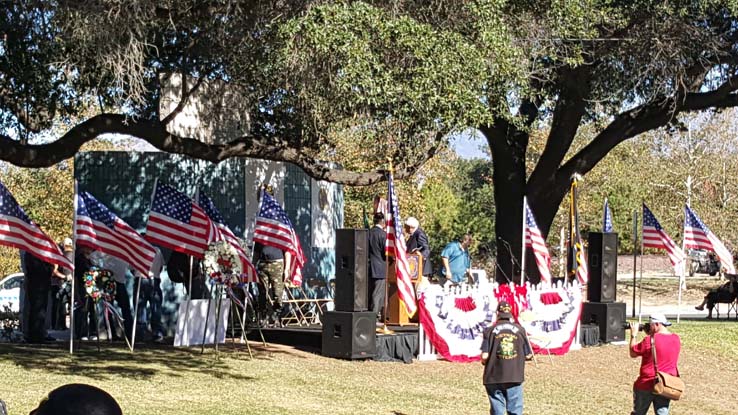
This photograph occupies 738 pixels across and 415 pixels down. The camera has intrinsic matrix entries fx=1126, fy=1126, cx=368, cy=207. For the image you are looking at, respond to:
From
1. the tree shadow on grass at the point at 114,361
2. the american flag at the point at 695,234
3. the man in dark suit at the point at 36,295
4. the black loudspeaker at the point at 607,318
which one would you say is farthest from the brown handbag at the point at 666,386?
the american flag at the point at 695,234

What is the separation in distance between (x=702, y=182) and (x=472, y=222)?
16585mm

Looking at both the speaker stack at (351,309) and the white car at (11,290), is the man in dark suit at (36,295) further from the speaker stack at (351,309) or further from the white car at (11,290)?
the white car at (11,290)

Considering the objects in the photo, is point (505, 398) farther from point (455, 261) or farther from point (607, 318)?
point (455, 261)

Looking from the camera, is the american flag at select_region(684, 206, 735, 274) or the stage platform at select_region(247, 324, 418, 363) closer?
the stage platform at select_region(247, 324, 418, 363)

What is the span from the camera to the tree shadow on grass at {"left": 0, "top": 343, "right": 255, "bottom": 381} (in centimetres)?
1389

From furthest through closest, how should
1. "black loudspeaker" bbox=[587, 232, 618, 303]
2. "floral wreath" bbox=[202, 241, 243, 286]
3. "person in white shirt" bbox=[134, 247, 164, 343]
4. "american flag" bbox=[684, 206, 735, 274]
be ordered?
"american flag" bbox=[684, 206, 735, 274]
"black loudspeaker" bbox=[587, 232, 618, 303]
"person in white shirt" bbox=[134, 247, 164, 343]
"floral wreath" bbox=[202, 241, 243, 286]

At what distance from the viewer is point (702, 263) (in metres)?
65.2

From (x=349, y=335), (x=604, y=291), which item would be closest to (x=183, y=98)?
(x=349, y=335)

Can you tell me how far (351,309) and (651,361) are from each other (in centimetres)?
648

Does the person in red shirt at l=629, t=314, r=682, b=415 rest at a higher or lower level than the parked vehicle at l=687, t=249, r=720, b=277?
lower

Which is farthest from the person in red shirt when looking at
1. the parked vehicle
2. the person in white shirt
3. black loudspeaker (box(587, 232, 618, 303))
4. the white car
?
the parked vehicle

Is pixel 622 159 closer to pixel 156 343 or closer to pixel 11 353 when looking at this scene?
pixel 156 343

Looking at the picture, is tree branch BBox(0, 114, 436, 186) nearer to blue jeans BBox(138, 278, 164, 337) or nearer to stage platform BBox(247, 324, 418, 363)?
stage platform BBox(247, 324, 418, 363)

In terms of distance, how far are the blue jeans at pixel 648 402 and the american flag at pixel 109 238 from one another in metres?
7.25
